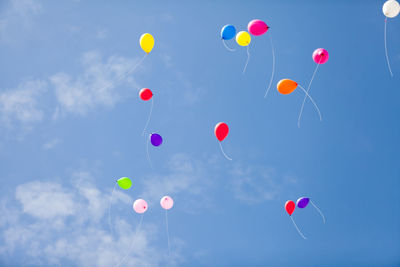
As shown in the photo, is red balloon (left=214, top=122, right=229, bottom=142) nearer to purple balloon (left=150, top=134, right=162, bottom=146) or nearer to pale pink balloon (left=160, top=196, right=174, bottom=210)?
purple balloon (left=150, top=134, right=162, bottom=146)

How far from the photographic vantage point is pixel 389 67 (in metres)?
12.1

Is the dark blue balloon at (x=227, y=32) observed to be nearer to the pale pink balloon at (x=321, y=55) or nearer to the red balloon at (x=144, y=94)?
the pale pink balloon at (x=321, y=55)

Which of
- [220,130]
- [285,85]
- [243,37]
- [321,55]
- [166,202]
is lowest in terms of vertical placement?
[166,202]

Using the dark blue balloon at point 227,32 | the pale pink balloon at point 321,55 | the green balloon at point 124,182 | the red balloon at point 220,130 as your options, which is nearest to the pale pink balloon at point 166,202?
the green balloon at point 124,182

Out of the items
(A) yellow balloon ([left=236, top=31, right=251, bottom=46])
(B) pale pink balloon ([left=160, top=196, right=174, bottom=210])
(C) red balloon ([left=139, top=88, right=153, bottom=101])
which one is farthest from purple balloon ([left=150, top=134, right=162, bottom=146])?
(A) yellow balloon ([left=236, top=31, right=251, bottom=46])

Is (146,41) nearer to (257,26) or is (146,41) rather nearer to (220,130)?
(257,26)

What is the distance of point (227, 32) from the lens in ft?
31.7

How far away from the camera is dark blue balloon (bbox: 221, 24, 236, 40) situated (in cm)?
960

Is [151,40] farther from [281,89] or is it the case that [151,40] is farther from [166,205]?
[166,205]

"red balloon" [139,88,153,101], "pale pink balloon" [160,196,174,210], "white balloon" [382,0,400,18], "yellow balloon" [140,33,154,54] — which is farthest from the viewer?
"pale pink balloon" [160,196,174,210]

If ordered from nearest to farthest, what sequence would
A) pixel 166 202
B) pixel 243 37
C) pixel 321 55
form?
pixel 321 55 → pixel 243 37 → pixel 166 202

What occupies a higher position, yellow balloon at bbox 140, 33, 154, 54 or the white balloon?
yellow balloon at bbox 140, 33, 154, 54

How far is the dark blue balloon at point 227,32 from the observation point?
9.60 meters

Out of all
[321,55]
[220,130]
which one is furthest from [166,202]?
[321,55]
